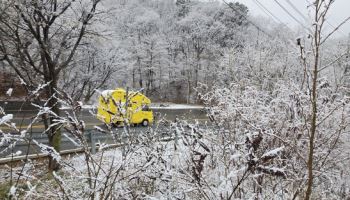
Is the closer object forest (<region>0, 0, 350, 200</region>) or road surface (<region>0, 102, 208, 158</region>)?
forest (<region>0, 0, 350, 200</region>)

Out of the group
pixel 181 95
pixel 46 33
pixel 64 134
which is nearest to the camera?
pixel 64 134

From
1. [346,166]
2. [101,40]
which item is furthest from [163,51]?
[346,166]

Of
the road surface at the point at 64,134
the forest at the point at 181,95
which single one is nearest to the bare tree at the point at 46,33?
the forest at the point at 181,95

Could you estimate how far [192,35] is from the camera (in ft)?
168

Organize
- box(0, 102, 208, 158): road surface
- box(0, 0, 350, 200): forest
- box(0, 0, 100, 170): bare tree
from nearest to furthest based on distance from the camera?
box(0, 0, 350, 200): forest
box(0, 102, 208, 158): road surface
box(0, 0, 100, 170): bare tree

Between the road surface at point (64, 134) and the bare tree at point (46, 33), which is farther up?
the bare tree at point (46, 33)

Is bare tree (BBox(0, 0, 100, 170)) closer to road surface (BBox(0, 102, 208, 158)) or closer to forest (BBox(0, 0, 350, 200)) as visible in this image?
forest (BBox(0, 0, 350, 200))

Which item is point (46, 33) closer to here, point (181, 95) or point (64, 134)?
point (64, 134)

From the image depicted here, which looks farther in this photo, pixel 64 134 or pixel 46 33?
pixel 46 33

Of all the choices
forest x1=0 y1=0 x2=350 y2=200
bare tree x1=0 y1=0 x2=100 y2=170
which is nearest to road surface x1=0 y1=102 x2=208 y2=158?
forest x1=0 y1=0 x2=350 y2=200

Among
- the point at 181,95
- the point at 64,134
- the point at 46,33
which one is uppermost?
the point at 46,33

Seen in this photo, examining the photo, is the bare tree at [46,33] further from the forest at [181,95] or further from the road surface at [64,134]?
the road surface at [64,134]

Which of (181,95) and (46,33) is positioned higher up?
(46,33)

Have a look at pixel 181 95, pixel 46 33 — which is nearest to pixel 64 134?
pixel 46 33
